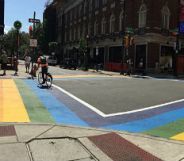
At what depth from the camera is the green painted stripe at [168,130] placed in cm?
991

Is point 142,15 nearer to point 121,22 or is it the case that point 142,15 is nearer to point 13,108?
point 121,22

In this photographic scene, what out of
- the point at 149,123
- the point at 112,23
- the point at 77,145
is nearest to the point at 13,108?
the point at 149,123

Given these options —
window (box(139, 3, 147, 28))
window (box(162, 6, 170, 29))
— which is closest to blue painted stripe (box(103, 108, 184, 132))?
window (box(139, 3, 147, 28))

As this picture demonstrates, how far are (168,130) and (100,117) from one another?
6.92 ft

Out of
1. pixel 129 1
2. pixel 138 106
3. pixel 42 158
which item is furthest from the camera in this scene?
pixel 129 1

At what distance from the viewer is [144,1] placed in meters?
46.0

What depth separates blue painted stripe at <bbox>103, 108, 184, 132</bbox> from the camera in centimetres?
1050

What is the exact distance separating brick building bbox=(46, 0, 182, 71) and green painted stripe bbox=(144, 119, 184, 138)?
101ft

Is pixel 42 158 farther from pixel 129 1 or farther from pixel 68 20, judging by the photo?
pixel 68 20

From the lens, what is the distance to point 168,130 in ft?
34.2

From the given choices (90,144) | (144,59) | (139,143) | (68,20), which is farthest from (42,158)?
(68,20)

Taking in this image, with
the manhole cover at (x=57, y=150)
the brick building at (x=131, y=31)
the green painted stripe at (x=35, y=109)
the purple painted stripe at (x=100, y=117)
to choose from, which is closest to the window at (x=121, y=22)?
the brick building at (x=131, y=31)

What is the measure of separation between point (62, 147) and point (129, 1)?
138 feet

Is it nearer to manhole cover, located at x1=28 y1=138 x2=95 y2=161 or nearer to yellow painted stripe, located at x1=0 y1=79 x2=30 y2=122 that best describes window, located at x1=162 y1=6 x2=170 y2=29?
yellow painted stripe, located at x1=0 y1=79 x2=30 y2=122
